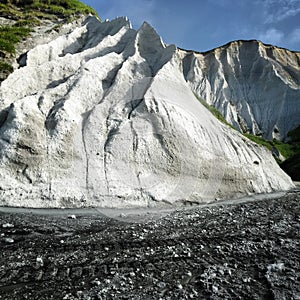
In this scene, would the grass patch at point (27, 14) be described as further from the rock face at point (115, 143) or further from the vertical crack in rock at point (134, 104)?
the vertical crack in rock at point (134, 104)

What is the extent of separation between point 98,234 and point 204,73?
59113 mm

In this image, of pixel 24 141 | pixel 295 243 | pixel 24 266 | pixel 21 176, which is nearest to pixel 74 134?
pixel 24 141

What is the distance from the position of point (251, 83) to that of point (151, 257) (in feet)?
204

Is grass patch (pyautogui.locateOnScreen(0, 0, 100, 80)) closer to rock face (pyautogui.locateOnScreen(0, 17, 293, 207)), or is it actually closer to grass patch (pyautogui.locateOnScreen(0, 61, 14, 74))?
grass patch (pyautogui.locateOnScreen(0, 61, 14, 74))

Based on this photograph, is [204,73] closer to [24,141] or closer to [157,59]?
[157,59]

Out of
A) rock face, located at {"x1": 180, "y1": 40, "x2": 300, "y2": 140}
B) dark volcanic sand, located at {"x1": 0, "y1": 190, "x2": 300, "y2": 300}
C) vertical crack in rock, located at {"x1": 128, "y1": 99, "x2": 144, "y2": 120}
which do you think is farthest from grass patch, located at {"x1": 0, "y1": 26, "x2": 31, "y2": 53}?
rock face, located at {"x1": 180, "y1": 40, "x2": 300, "y2": 140}

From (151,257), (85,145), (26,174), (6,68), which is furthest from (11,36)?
(151,257)

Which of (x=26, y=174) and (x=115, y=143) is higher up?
(x=115, y=143)

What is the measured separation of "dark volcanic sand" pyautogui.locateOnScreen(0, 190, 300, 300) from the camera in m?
5.51

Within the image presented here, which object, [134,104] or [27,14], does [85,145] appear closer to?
[134,104]

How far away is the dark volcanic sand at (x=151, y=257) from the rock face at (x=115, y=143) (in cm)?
273

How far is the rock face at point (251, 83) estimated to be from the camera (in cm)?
5478

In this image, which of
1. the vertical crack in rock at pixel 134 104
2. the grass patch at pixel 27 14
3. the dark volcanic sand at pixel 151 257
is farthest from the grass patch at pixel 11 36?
the dark volcanic sand at pixel 151 257

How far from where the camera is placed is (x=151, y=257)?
7070 mm
